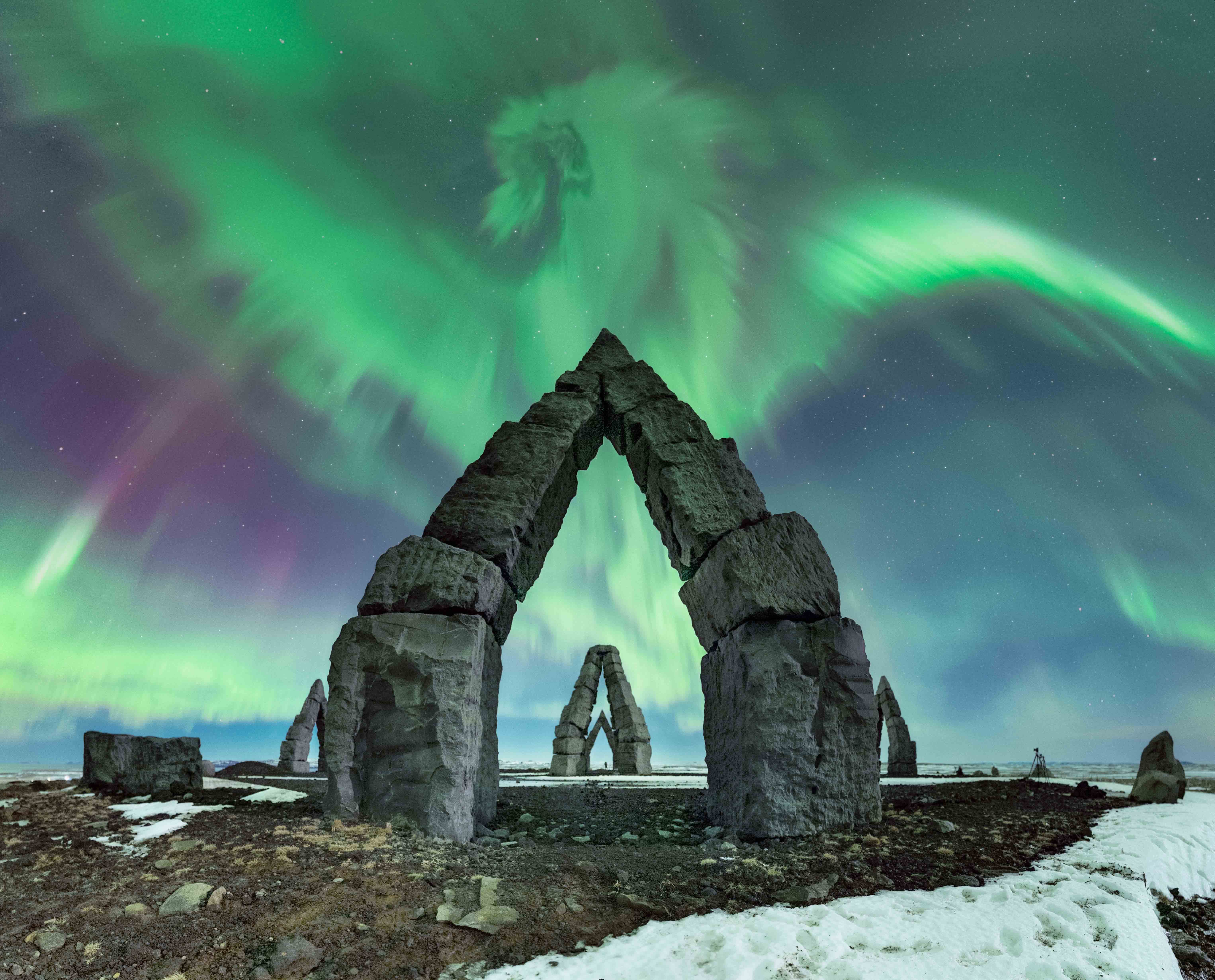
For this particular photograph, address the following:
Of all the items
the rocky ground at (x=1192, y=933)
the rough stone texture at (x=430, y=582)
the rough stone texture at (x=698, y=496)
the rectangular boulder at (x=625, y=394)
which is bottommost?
the rocky ground at (x=1192, y=933)

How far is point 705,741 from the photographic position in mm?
6645

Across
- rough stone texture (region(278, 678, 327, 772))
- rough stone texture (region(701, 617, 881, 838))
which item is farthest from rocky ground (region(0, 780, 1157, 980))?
rough stone texture (region(278, 678, 327, 772))

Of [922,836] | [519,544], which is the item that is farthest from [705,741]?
[519,544]

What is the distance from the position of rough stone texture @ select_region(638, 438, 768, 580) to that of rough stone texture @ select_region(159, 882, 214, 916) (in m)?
4.50

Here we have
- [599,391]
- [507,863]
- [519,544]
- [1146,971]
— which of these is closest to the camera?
[1146,971]

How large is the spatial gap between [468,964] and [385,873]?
1163 millimetres

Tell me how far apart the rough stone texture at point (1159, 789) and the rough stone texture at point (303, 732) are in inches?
705

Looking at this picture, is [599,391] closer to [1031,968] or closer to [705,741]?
[705,741]

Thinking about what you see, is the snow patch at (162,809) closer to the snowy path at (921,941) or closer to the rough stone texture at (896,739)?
the snowy path at (921,941)

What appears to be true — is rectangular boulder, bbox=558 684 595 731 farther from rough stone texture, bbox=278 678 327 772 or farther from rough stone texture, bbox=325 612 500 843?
rough stone texture, bbox=325 612 500 843

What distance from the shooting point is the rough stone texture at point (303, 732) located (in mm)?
18562

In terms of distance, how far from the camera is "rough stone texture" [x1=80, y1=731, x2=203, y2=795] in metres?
8.09

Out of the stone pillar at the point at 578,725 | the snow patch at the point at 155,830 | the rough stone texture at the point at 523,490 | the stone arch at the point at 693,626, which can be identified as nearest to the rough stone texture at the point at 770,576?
the stone arch at the point at 693,626

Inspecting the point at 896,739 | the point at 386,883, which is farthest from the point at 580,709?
the point at 386,883
